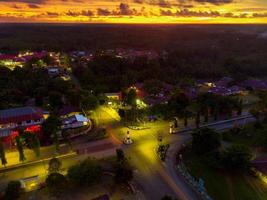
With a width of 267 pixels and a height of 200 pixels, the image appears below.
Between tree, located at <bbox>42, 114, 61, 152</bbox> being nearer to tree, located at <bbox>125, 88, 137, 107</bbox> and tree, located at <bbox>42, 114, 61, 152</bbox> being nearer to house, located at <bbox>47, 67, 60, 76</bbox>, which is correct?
tree, located at <bbox>125, 88, 137, 107</bbox>

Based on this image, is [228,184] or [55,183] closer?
[55,183]

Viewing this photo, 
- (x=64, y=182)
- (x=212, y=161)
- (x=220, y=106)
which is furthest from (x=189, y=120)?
(x=64, y=182)

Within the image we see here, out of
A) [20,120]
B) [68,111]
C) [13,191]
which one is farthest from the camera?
[68,111]

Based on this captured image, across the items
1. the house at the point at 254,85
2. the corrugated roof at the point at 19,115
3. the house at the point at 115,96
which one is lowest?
the house at the point at 254,85

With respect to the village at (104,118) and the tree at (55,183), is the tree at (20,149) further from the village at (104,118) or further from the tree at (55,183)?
the tree at (55,183)

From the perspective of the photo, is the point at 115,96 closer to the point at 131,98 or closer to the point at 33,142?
the point at 131,98

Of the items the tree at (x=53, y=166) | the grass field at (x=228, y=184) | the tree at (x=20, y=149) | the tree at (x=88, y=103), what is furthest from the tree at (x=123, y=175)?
the tree at (x=88, y=103)

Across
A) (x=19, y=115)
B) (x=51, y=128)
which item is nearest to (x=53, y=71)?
(x=19, y=115)
